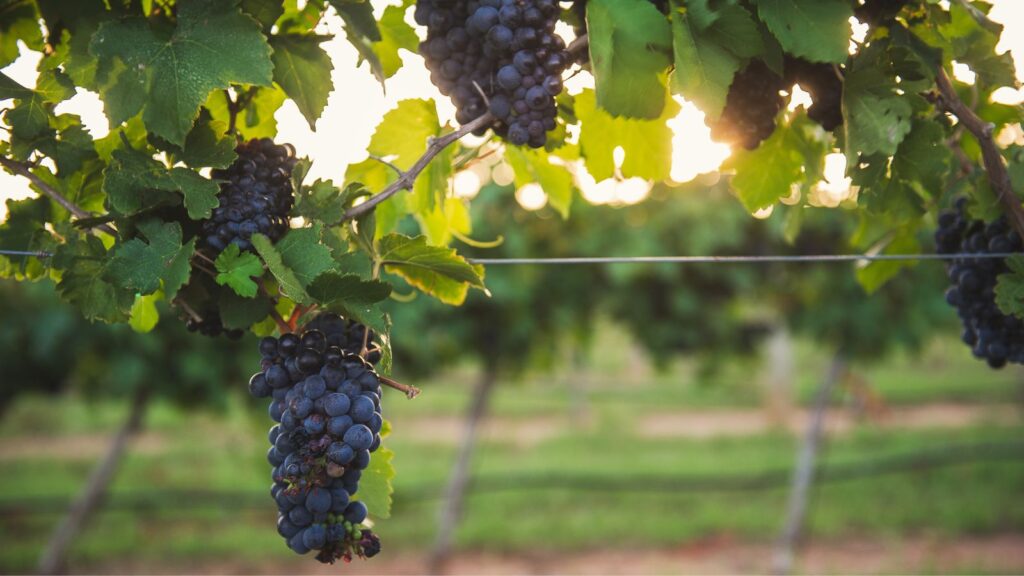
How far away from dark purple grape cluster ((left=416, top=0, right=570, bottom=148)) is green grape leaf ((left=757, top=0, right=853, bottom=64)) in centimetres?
29

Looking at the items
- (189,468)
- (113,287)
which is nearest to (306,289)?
(113,287)

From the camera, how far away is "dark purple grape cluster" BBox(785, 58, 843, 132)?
1.38 metres

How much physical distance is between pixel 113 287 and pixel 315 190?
0.99 feet

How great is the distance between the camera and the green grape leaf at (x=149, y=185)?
1121mm

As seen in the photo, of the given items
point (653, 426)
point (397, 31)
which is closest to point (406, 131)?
point (397, 31)

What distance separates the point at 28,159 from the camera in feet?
4.25

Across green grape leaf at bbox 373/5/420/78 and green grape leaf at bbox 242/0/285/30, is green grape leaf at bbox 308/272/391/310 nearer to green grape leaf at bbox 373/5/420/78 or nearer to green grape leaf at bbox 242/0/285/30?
green grape leaf at bbox 242/0/285/30

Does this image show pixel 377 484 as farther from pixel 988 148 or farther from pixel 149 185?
pixel 988 148

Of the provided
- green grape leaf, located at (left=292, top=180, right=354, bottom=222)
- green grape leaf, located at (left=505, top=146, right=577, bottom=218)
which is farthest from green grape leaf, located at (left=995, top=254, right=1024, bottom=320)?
green grape leaf, located at (left=292, top=180, right=354, bottom=222)

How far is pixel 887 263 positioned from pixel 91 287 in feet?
4.92

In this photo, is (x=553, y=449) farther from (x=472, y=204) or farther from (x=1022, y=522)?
(x=472, y=204)

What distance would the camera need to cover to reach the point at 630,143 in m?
1.60

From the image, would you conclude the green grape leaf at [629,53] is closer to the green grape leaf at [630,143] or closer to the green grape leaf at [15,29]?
A: the green grape leaf at [630,143]

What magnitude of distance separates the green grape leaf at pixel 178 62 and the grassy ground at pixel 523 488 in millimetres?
6168
